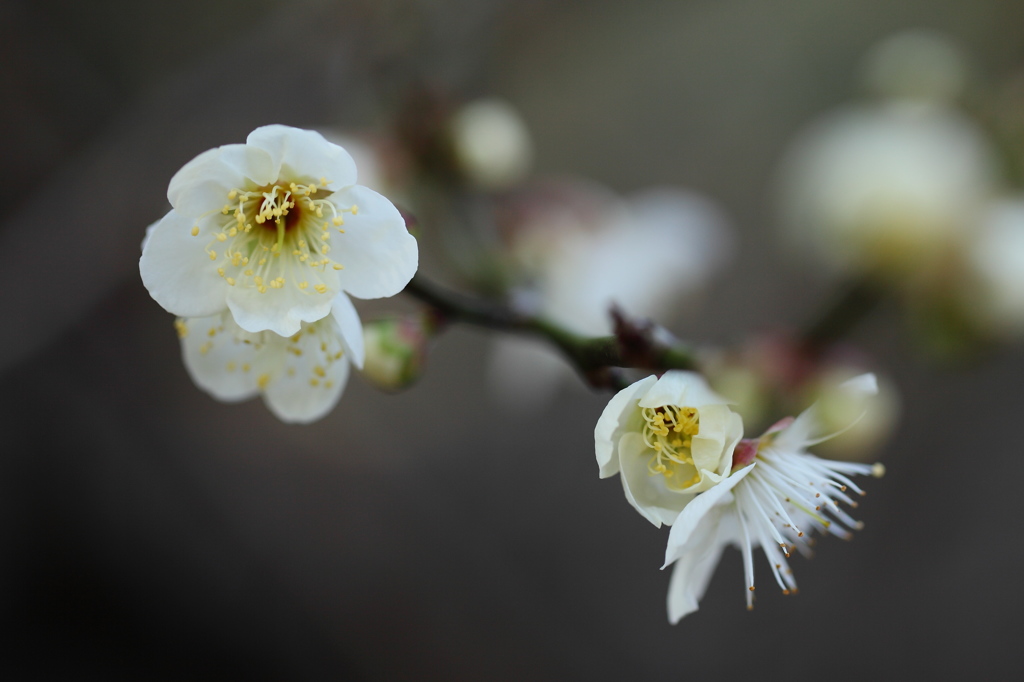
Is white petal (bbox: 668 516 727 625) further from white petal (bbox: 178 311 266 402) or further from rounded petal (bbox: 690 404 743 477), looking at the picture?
white petal (bbox: 178 311 266 402)

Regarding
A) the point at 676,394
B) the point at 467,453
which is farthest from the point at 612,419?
the point at 467,453

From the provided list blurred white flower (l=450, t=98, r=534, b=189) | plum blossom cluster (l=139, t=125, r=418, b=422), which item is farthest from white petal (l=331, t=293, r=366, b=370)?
blurred white flower (l=450, t=98, r=534, b=189)

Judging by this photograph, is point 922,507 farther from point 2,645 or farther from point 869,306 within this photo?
point 2,645

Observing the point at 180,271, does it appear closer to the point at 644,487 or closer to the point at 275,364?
the point at 275,364

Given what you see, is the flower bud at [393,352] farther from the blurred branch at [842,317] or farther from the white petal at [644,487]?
the blurred branch at [842,317]

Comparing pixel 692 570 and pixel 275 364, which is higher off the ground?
pixel 275 364

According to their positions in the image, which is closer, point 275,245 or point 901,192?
point 275,245
